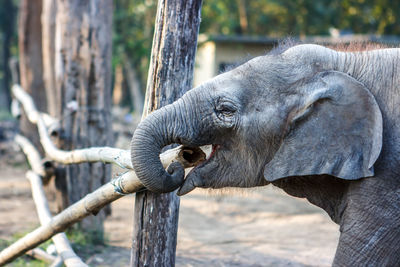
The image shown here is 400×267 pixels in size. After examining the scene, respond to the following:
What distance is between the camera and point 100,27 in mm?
6266

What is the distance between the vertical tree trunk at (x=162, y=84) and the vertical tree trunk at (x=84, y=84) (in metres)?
2.56

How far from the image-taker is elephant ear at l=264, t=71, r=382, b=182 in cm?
282

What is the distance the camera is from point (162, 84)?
3715mm

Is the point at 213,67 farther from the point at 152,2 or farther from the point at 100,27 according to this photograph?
the point at 100,27

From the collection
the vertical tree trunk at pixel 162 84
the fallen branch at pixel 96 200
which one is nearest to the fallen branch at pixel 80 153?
the fallen branch at pixel 96 200

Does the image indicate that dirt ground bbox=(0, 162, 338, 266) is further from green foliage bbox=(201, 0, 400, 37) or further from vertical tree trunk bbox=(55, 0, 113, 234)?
green foliage bbox=(201, 0, 400, 37)

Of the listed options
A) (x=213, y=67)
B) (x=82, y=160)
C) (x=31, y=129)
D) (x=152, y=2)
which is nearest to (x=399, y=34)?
(x=213, y=67)

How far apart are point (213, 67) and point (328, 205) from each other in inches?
652

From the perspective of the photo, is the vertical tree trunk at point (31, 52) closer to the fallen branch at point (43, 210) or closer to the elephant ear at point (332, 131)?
the fallen branch at point (43, 210)

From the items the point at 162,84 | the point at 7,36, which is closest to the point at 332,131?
the point at 162,84

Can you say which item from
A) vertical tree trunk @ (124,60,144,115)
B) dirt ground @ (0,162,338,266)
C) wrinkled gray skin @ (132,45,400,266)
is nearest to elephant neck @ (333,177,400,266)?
wrinkled gray skin @ (132,45,400,266)

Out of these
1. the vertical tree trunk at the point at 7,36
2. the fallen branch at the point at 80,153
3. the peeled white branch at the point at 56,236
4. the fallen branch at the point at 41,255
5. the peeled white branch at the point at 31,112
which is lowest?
the fallen branch at the point at 41,255

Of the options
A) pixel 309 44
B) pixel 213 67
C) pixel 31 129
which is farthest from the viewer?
pixel 213 67

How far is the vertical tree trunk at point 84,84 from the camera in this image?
20.3ft
